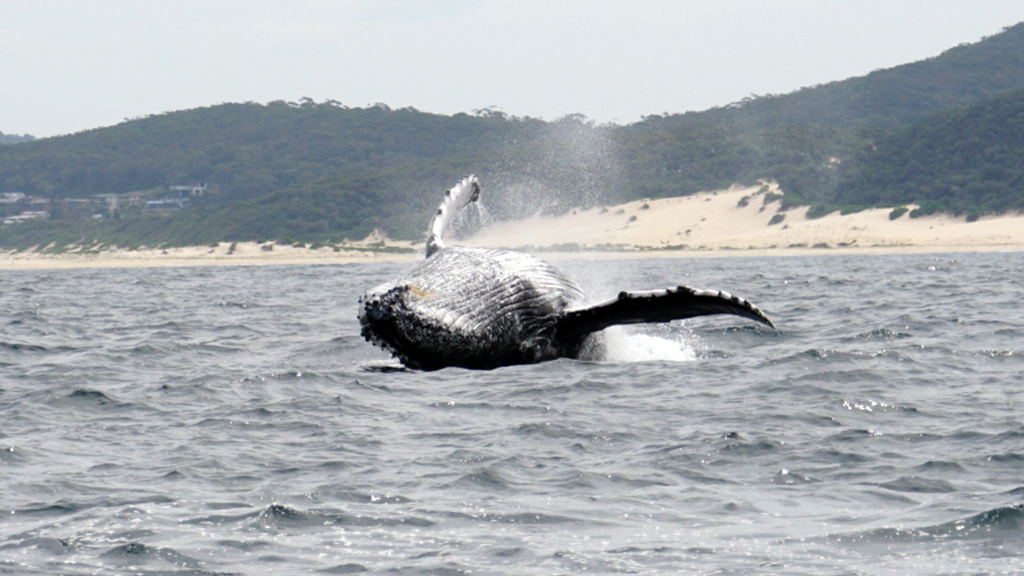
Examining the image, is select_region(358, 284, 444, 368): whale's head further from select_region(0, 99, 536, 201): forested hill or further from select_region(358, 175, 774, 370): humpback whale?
select_region(0, 99, 536, 201): forested hill

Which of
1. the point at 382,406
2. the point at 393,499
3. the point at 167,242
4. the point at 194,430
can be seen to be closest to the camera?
the point at 393,499

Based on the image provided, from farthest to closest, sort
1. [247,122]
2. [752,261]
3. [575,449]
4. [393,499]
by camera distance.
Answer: [247,122] < [752,261] < [575,449] < [393,499]

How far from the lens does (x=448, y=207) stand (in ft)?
46.1

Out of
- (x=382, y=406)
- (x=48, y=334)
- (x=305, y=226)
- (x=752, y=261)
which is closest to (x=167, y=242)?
(x=305, y=226)

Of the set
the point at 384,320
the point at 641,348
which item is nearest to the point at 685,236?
the point at 641,348

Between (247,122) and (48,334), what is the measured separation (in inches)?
4446

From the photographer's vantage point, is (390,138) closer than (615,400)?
No

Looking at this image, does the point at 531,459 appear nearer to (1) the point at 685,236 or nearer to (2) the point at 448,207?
(2) the point at 448,207

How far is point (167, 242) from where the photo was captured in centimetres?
7094

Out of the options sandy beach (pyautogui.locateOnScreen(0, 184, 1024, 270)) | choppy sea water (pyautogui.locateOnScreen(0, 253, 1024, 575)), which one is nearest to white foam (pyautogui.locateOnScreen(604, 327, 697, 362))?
choppy sea water (pyautogui.locateOnScreen(0, 253, 1024, 575))

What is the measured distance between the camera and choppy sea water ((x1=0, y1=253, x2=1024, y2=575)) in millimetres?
5742

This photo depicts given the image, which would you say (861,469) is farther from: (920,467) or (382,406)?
(382,406)

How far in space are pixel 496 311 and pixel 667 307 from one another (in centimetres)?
169

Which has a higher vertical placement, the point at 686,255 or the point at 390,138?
the point at 390,138
